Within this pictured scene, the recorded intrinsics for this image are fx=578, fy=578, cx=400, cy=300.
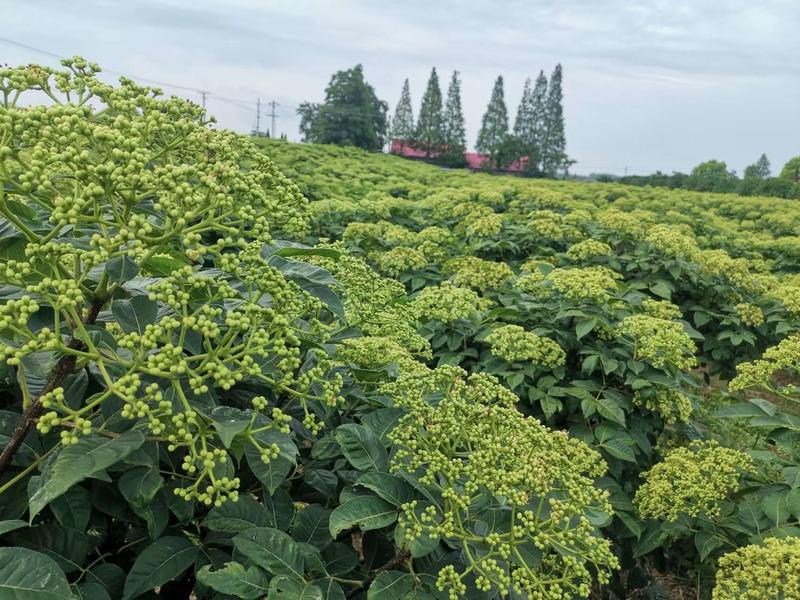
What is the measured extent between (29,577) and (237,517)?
1.95 ft

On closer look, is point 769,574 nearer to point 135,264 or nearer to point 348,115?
point 135,264

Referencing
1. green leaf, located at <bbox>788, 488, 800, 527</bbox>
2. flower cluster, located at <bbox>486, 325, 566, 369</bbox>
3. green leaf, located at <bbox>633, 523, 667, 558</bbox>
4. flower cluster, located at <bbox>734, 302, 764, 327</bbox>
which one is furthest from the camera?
flower cluster, located at <bbox>734, 302, 764, 327</bbox>

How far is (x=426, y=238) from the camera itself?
6516 mm

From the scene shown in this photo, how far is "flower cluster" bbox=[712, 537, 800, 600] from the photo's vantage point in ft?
6.94

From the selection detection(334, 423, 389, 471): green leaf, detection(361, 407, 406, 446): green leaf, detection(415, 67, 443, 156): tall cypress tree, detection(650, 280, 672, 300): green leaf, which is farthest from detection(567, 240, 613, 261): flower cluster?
detection(415, 67, 443, 156): tall cypress tree

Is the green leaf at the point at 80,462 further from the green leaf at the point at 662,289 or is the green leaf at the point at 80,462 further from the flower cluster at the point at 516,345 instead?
the green leaf at the point at 662,289

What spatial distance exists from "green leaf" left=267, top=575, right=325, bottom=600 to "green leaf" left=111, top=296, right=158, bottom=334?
29.2 inches

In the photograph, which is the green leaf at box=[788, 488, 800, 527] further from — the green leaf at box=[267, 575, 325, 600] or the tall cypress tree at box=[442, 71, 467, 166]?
the tall cypress tree at box=[442, 71, 467, 166]

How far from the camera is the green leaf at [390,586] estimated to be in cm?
158

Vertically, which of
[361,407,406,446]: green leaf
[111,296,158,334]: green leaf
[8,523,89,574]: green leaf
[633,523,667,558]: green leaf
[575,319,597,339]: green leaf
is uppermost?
[111,296,158,334]: green leaf

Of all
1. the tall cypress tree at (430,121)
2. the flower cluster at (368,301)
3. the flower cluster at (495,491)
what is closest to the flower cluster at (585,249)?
the flower cluster at (368,301)

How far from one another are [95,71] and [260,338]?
3.30ft

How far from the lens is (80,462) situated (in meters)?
1.21

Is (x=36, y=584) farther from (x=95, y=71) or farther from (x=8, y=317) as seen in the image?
(x=95, y=71)
